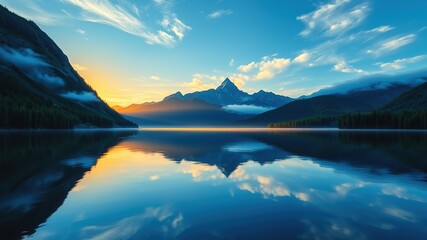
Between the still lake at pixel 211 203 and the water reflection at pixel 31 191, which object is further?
the water reflection at pixel 31 191

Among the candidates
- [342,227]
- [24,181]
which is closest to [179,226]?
[342,227]

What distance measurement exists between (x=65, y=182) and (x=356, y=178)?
30.4 m

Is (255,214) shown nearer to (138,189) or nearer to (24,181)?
(138,189)

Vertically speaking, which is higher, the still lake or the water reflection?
the water reflection

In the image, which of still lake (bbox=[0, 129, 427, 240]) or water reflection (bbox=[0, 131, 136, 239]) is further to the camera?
water reflection (bbox=[0, 131, 136, 239])

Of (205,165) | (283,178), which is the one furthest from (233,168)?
(283,178)

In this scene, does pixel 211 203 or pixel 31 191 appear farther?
pixel 31 191

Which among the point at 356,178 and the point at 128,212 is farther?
the point at 356,178

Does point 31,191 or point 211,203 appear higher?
point 31,191

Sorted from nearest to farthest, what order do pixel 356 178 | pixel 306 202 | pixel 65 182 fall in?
pixel 306 202 → pixel 65 182 → pixel 356 178

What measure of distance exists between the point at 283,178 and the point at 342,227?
14.9 meters

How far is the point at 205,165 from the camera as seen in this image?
4003 cm

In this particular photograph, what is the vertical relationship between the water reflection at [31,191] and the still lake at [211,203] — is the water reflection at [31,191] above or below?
above

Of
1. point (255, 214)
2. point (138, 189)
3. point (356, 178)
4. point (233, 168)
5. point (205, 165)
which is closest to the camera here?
point (255, 214)
